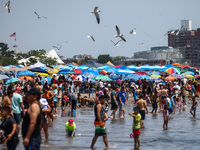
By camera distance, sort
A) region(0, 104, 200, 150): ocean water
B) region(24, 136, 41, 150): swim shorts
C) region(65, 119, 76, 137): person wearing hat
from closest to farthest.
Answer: region(24, 136, 41, 150): swim shorts → region(0, 104, 200, 150): ocean water → region(65, 119, 76, 137): person wearing hat

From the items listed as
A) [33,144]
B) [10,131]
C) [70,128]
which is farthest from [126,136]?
[33,144]

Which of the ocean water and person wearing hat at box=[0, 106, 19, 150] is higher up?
person wearing hat at box=[0, 106, 19, 150]

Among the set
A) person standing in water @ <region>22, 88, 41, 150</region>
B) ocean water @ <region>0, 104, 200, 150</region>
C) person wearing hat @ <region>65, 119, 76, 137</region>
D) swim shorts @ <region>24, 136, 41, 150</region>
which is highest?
person standing in water @ <region>22, 88, 41, 150</region>

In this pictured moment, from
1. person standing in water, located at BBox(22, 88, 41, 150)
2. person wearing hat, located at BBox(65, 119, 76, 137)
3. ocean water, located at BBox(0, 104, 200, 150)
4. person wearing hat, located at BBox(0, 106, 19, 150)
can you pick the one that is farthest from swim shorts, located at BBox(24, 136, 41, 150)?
person wearing hat, located at BBox(65, 119, 76, 137)

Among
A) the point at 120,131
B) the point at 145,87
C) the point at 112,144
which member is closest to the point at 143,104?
the point at 120,131

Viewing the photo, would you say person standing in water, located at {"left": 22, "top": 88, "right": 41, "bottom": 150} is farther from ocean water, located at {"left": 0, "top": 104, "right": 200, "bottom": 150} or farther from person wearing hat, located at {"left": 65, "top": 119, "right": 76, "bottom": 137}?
person wearing hat, located at {"left": 65, "top": 119, "right": 76, "bottom": 137}

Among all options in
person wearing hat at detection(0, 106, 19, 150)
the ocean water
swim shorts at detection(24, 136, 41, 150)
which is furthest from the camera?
the ocean water

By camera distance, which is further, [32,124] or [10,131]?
[10,131]

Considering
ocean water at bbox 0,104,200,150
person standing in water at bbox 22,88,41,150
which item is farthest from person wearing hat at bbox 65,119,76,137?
person standing in water at bbox 22,88,41,150

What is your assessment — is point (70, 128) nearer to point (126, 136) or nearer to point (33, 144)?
point (126, 136)

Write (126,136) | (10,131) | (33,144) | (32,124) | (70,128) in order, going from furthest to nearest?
1. (126,136)
2. (70,128)
3. (10,131)
4. (33,144)
5. (32,124)

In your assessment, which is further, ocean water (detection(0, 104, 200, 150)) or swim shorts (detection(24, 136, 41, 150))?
ocean water (detection(0, 104, 200, 150))

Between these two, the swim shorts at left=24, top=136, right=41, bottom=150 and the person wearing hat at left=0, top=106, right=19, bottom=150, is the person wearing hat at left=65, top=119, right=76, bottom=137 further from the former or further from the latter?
the swim shorts at left=24, top=136, right=41, bottom=150

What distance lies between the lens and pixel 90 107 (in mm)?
24891
